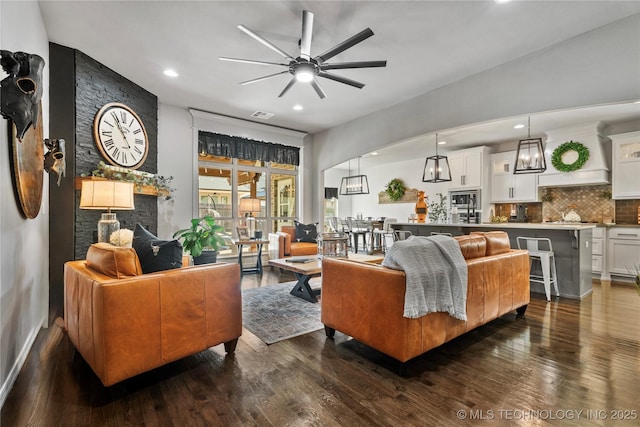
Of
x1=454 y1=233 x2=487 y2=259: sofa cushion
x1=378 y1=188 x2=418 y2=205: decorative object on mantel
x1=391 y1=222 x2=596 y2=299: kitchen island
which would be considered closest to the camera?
x1=454 y1=233 x2=487 y2=259: sofa cushion

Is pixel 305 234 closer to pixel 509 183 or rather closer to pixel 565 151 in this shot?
pixel 509 183

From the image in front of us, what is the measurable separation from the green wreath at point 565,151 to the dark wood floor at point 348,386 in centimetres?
393

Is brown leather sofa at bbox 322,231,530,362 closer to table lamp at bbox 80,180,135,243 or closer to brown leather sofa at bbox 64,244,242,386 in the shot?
brown leather sofa at bbox 64,244,242,386

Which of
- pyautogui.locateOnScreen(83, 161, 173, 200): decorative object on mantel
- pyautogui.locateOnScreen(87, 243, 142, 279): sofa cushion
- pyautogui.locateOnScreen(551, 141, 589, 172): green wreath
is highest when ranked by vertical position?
pyautogui.locateOnScreen(551, 141, 589, 172): green wreath

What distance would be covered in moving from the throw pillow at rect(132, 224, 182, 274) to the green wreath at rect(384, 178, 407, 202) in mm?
7768

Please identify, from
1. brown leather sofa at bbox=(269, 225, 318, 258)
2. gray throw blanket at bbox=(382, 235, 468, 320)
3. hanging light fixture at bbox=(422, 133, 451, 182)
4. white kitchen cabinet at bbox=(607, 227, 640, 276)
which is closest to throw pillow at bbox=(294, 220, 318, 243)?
brown leather sofa at bbox=(269, 225, 318, 258)

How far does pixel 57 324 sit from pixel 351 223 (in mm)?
6872

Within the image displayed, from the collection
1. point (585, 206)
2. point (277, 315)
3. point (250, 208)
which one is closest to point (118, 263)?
point (277, 315)

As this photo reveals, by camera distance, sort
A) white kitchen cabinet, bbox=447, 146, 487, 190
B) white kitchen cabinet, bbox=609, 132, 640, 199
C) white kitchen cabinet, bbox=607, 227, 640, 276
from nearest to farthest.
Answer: white kitchen cabinet, bbox=607, 227, 640, 276 → white kitchen cabinet, bbox=609, 132, 640, 199 → white kitchen cabinet, bbox=447, 146, 487, 190

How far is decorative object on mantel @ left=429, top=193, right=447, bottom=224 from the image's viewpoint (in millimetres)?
7891

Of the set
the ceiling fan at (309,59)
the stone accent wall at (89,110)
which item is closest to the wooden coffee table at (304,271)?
the ceiling fan at (309,59)

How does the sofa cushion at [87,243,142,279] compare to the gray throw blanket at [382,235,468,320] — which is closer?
the sofa cushion at [87,243,142,279]

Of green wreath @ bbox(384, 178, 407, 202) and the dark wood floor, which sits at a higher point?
green wreath @ bbox(384, 178, 407, 202)

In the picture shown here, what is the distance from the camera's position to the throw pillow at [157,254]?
1929mm
